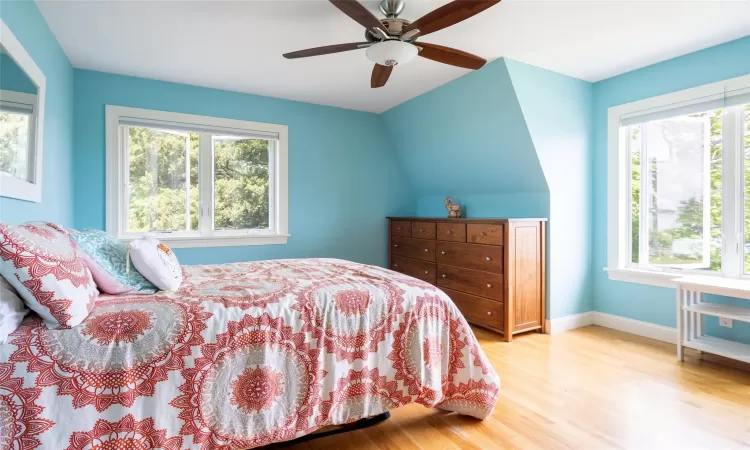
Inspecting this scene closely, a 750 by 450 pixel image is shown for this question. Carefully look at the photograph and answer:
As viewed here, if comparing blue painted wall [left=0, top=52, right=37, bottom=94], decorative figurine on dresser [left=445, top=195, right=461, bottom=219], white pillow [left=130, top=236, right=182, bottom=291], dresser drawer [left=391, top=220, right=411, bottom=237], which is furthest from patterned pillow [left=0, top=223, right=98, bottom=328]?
decorative figurine on dresser [left=445, top=195, right=461, bottom=219]

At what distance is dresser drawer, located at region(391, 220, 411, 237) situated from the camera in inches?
172

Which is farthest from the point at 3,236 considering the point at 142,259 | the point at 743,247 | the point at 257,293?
the point at 743,247

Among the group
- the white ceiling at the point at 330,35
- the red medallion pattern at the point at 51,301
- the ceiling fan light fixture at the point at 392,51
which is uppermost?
the white ceiling at the point at 330,35

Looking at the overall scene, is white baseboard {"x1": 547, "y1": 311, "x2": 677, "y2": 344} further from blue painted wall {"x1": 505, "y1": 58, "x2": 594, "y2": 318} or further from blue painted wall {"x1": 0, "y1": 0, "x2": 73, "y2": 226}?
blue painted wall {"x1": 0, "y1": 0, "x2": 73, "y2": 226}

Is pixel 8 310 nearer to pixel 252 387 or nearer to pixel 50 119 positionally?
pixel 252 387

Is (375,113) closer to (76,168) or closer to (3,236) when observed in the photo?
(76,168)

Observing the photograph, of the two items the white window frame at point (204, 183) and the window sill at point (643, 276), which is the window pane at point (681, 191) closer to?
the window sill at point (643, 276)

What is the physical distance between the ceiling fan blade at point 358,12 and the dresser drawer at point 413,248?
249cm

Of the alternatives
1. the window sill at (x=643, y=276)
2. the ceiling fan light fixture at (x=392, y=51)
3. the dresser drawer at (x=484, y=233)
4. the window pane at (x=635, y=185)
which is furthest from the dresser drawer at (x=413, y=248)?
the ceiling fan light fixture at (x=392, y=51)

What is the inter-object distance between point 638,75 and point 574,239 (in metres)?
1.51

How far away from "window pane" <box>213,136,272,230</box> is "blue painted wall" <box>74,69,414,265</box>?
0.26m

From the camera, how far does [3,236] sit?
1165mm

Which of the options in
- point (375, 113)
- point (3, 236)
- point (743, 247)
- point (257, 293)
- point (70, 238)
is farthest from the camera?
point (375, 113)

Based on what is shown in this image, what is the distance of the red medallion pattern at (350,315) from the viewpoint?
5.20ft
